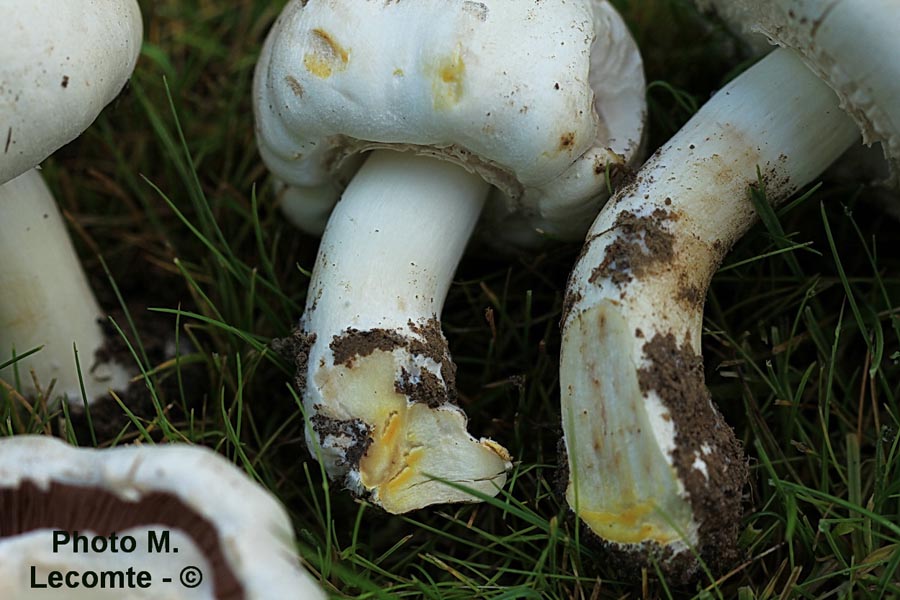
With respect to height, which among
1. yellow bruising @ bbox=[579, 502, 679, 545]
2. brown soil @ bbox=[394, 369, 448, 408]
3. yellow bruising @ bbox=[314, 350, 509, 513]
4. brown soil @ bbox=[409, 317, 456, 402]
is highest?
yellow bruising @ bbox=[579, 502, 679, 545]

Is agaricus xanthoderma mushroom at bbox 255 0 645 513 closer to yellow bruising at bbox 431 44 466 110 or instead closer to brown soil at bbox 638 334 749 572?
yellow bruising at bbox 431 44 466 110

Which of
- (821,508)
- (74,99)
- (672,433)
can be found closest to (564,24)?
(672,433)

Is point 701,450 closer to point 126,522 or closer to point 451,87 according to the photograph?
point 451,87

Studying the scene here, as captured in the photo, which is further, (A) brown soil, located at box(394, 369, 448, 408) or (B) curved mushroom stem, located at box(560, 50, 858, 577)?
(A) brown soil, located at box(394, 369, 448, 408)

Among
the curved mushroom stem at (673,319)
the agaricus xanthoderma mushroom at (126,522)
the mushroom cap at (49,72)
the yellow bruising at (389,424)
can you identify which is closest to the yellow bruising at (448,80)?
the curved mushroom stem at (673,319)

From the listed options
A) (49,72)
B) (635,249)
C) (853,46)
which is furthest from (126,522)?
(853,46)

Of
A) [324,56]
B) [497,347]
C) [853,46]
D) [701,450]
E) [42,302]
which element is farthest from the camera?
[497,347]

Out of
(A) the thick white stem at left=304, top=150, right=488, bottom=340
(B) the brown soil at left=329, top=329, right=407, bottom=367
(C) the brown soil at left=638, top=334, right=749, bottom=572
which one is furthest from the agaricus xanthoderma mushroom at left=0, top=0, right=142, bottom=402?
(C) the brown soil at left=638, top=334, right=749, bottom=572
